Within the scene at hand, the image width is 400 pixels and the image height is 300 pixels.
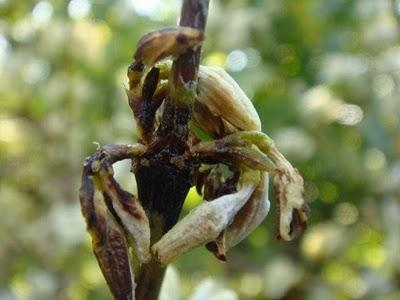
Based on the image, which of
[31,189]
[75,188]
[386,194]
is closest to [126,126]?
[75,188]

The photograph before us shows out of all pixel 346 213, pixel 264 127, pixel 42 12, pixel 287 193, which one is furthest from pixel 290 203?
pixel 42 12

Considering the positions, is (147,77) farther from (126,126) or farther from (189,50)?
(126,126)

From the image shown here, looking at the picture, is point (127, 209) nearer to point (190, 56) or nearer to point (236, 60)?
point (190, 56)

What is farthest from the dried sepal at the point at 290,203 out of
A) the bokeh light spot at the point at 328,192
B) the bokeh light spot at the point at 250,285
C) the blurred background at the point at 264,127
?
→ the bokeh light spot at the point at 328,192

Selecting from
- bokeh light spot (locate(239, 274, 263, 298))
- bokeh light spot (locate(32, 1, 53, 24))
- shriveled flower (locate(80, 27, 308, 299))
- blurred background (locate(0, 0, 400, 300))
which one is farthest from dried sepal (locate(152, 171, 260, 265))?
bokeh light spot (locate(32, 1, 53, 24))

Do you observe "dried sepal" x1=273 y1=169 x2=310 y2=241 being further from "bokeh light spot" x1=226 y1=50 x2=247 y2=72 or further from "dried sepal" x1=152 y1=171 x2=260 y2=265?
"bokeh light spot" x1=226 y1=50 x2=247 y2=72
